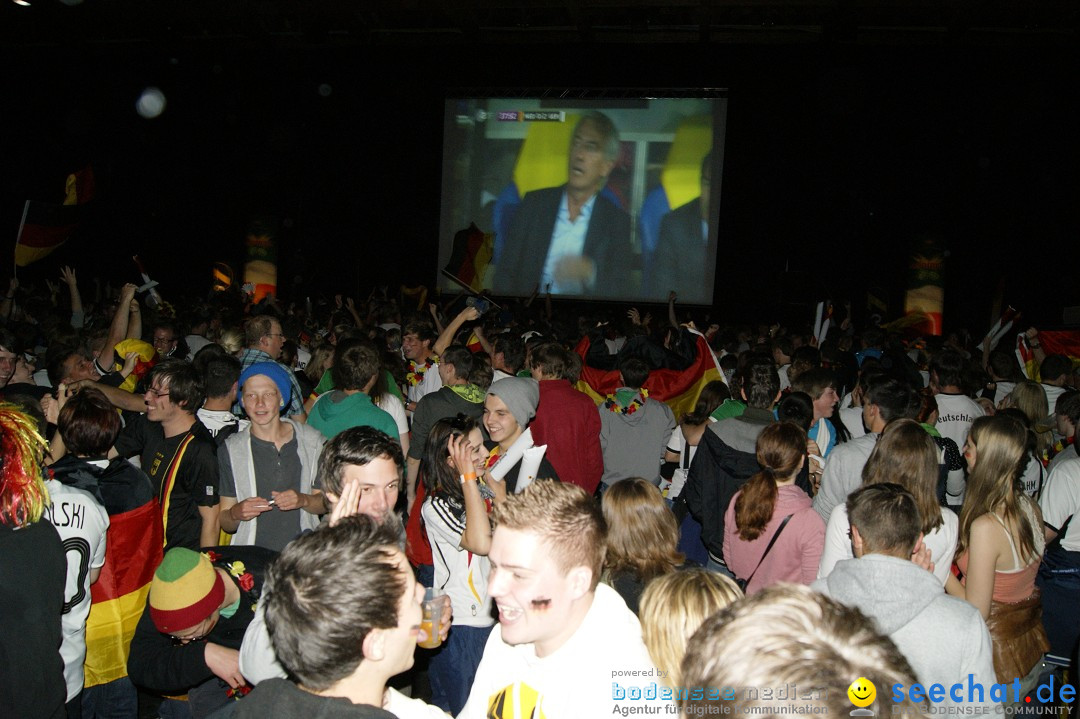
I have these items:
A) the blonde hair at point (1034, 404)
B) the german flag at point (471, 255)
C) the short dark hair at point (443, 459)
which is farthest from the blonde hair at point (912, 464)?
the german flag at point (471, 255)

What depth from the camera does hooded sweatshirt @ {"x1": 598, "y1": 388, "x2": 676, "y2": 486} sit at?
475 cm

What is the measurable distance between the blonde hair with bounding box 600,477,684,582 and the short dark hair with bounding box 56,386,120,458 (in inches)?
75.5

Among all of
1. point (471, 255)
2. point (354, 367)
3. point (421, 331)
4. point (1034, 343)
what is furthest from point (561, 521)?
point (471, 255)

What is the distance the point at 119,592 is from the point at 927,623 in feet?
8.80

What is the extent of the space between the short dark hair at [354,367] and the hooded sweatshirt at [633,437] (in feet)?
4.81

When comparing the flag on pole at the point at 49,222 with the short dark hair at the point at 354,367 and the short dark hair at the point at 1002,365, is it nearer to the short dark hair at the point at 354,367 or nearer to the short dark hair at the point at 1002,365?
the short dark hair at the point at 354,367

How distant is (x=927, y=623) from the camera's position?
6.70 feet

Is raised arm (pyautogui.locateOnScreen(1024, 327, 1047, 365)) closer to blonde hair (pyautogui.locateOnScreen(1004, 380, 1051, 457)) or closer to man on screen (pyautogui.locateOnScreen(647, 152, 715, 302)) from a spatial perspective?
blonde hair (pyautogui.locateOnScreen(1004, 380, 1051, 457))

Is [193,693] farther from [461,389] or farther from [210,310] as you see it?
[210,310]

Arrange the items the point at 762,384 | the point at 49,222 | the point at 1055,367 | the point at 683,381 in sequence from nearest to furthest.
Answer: the point at 762,384 → the point at 1055,367 → the point at 683,381 → the point at 49,222

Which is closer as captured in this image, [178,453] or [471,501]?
[471,501]

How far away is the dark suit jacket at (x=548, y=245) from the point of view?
557 inches

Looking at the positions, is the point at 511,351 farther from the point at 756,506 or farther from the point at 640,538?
the point at 640,538

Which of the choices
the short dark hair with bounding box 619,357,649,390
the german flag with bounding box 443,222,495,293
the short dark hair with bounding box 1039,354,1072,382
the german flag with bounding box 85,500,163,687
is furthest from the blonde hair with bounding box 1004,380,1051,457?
the german flag with bounding box 443,222,495,293
